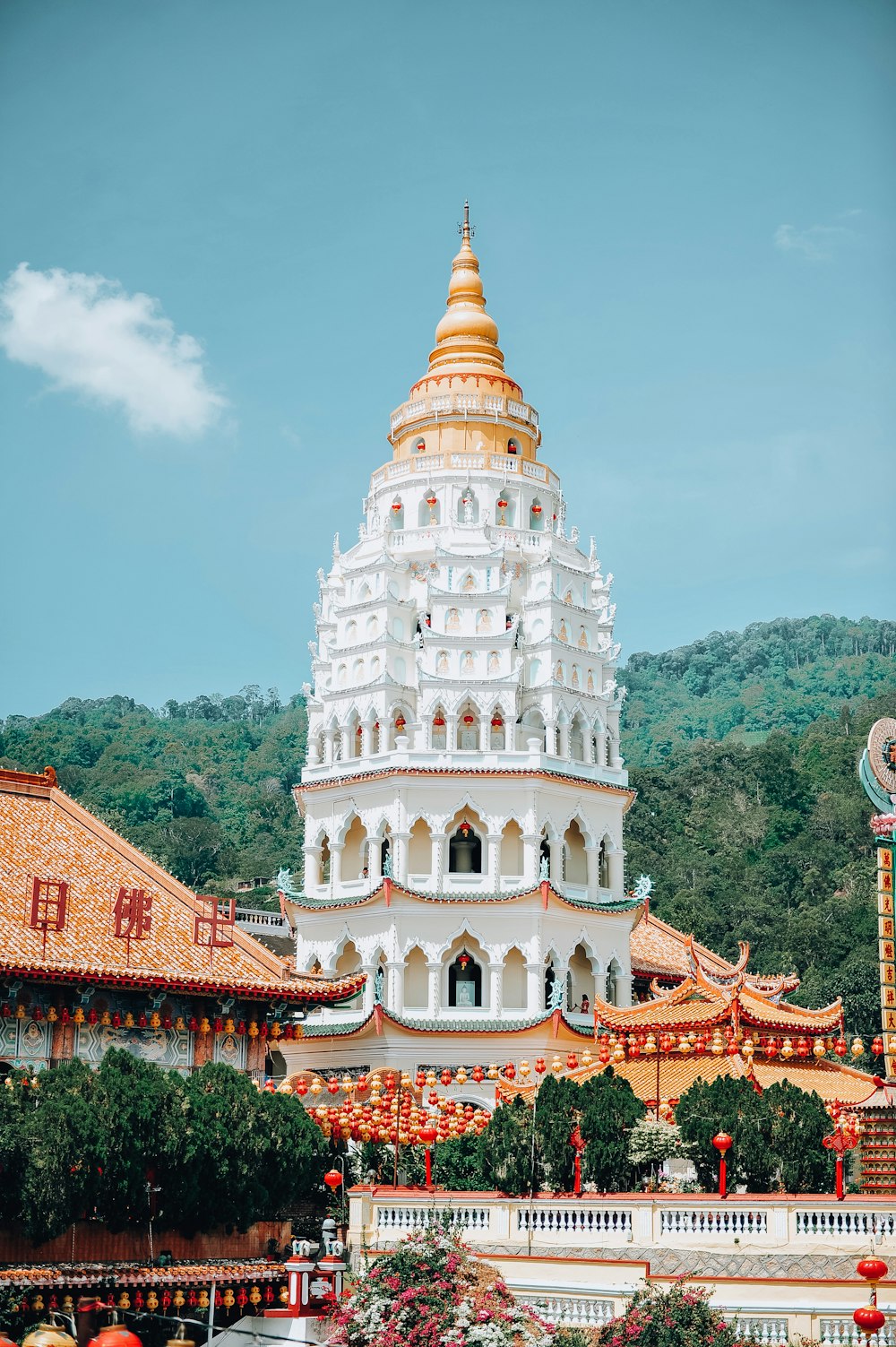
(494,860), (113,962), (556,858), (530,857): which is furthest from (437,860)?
(113,962)

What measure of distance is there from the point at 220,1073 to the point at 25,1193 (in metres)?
5.23

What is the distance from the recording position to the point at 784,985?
4609cm

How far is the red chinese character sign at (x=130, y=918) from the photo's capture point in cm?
3591

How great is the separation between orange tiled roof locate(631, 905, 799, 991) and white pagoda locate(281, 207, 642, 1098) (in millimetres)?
2736

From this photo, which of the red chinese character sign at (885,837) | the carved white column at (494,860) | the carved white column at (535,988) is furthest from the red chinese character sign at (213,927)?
the red chinese character sign at (885,837)

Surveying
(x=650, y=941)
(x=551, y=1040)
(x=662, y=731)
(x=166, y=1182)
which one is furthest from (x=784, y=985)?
(x=662, y=731)

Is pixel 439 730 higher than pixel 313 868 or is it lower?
higher

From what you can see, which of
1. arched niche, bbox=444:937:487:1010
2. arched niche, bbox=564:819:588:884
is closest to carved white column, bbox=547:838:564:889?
arched niche, bbox=564:819:588:884

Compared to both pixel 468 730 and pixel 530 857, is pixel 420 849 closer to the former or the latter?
pixel 530 857

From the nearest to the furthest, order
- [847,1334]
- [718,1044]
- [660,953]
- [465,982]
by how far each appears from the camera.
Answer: [847,1334], [718,1044], [465,982], [660,953]

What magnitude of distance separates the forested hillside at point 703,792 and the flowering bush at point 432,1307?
55.5 metres

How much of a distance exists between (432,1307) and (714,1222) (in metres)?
4.41

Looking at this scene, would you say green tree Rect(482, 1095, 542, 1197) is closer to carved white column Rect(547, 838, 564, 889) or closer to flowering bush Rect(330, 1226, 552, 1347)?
flowering bush Rect(330, 1226, 552, 1347)

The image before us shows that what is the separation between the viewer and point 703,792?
109 meters
